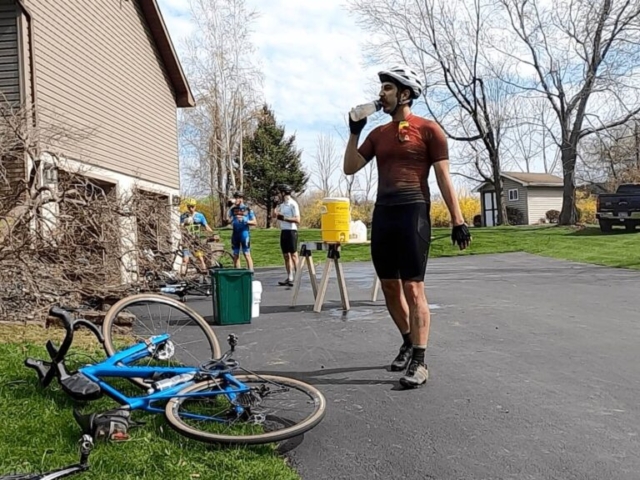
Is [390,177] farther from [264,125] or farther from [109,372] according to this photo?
[264,125]

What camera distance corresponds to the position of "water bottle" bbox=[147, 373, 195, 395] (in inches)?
124

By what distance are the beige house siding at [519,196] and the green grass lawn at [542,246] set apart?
1320 centimetres

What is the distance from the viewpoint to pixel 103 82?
12148mm

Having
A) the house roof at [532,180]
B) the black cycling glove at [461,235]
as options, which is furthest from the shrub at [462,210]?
the black cycling glove at [461,235]

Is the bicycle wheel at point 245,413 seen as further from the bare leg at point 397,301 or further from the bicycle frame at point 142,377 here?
the bare leg at point 397,301

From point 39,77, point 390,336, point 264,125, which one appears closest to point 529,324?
point 390,336

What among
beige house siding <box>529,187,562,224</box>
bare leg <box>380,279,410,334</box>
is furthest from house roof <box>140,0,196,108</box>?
beige house siding <box>529,187,562,224</box>

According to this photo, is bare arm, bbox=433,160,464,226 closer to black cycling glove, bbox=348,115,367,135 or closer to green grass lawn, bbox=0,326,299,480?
black cycling glove, bbox=348,115,367,135

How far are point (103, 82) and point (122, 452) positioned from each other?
10902 millimetres

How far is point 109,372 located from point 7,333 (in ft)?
9.89

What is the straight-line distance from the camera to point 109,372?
3221mm

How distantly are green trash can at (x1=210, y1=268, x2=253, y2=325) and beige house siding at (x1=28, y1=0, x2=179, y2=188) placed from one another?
4958mm

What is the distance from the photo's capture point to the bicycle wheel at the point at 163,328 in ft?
13.0

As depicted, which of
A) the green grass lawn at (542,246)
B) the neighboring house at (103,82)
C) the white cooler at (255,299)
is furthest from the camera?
the green grass lawn at (542,246)
